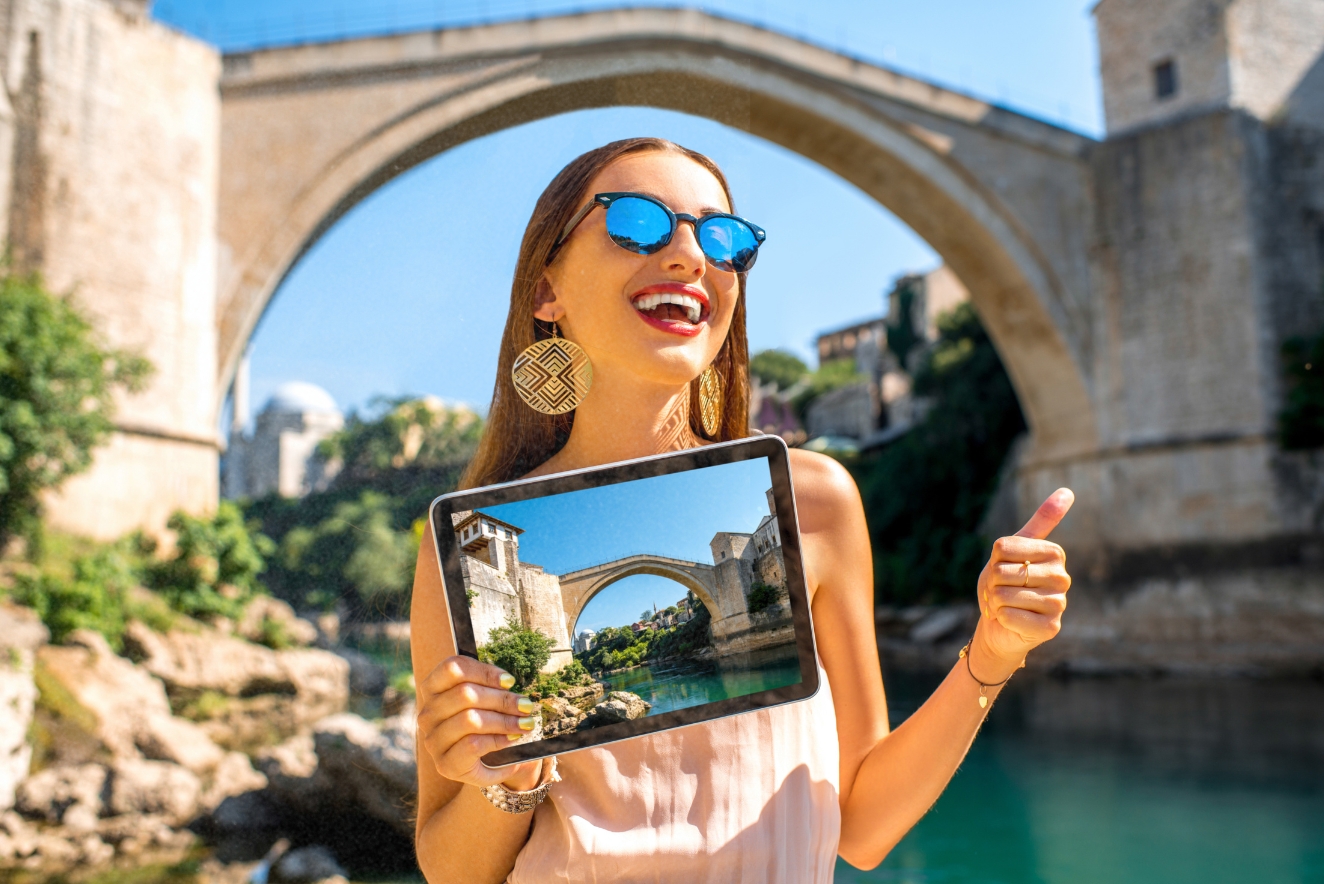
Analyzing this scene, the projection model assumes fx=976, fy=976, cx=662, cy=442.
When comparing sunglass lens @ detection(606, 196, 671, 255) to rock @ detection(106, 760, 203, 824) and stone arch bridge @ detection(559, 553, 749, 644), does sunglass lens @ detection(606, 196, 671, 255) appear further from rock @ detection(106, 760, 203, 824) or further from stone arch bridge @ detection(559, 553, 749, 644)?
rock @ detection(106, 760, 203, 824)

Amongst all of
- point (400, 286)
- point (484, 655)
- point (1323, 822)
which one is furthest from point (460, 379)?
point (1323, 822)

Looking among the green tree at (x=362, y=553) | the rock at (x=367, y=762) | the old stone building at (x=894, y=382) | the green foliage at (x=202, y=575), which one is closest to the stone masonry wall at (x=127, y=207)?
the green foliage at (x=202, y=575)

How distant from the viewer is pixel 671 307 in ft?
3.10

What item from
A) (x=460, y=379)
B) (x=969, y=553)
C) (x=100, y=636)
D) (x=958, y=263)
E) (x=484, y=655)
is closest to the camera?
(x=484, y=655)

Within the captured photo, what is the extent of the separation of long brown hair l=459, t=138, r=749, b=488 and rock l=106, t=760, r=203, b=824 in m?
5.05

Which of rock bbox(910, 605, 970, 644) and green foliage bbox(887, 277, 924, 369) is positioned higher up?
green foliage bbox(887, 277, 924, 369)

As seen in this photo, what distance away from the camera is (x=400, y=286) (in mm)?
1171

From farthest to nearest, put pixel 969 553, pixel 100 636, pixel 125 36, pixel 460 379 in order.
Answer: pixel 969 553, pixel 125 36, pixel 100 636, pixel 460 379

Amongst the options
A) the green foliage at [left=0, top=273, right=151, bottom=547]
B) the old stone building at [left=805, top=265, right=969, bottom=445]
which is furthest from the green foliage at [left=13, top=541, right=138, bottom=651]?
the old stone building at [left=805, top=265, right=969, bottom=445]

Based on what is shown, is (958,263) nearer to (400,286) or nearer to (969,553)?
(969,553)

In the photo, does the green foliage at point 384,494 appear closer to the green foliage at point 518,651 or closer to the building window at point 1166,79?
the green foliage at point 518,651

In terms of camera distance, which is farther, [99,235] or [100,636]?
[99,235]

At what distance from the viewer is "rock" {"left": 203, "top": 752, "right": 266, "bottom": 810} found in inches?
204

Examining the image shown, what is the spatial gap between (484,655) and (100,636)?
7677mm
